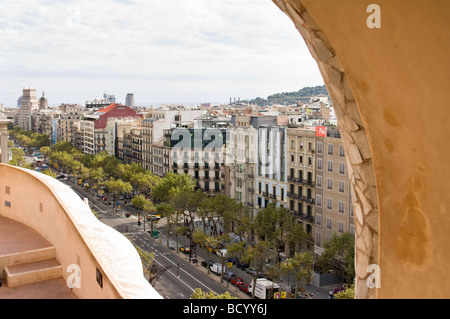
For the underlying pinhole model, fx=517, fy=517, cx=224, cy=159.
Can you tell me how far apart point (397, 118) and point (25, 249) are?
6.64 m

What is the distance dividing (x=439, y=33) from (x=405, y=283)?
1715 millimetres

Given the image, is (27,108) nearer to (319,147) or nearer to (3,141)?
(3,141)

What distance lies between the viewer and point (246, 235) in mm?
40875

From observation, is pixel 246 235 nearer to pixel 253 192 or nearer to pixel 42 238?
pixel 253 192

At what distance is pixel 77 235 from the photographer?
255 inches

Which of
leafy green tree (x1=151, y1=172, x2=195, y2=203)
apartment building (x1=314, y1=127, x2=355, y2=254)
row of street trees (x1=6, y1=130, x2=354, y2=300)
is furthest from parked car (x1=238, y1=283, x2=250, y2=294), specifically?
leafy green tree (x1=151, y1=172, x2=195, y2=203)

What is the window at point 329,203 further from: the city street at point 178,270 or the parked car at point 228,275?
the parked car at point 228,275

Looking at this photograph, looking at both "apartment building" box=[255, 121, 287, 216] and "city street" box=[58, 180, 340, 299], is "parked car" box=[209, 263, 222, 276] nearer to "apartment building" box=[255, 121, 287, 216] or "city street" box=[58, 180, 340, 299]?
"city street" box=[58, 180, 340, 299]

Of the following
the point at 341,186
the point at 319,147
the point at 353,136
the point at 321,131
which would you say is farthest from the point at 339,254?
the point at 353,136

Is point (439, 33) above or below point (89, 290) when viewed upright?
above

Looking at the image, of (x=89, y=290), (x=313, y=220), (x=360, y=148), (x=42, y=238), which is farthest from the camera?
(x=313, y=220)

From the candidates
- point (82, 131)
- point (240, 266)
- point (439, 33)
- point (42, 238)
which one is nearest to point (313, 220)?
point (240, 266)

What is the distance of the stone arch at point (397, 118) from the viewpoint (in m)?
3.30
